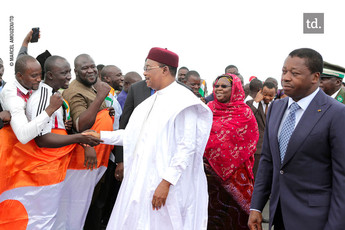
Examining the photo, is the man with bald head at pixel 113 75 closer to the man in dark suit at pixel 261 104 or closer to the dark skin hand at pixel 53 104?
the man in dark suit at pixel 261 104

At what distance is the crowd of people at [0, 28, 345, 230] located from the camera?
2.25m

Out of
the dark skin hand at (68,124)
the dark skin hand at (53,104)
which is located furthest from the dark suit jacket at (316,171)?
the dark skin hand at (68,124)

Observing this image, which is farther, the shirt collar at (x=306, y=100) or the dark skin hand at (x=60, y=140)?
the dark skin hand at (x=60, y=140)

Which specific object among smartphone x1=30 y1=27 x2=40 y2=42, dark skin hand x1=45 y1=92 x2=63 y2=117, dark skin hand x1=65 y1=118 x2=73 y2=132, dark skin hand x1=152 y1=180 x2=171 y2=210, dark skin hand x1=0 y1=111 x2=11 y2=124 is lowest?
dark skin hand x1=152 y1=180 x2=171 y2=210

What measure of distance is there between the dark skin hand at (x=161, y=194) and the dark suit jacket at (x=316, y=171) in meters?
0.93

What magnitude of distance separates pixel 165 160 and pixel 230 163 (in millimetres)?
1846

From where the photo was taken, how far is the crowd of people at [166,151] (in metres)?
2.25

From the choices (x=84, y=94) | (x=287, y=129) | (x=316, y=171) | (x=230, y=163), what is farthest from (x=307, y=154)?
(x=84, y=94)

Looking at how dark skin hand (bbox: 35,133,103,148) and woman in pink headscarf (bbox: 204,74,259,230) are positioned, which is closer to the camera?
dark skin hand (bbox: 35,133,103,148)

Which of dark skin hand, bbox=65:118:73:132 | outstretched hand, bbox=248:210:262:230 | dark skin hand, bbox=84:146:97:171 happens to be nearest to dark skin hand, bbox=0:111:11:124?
dark skin hand, bbox=65:118:73:132

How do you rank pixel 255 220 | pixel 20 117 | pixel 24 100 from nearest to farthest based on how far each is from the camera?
pixel 255 220 < pixel 20 117 < pixel 24 100

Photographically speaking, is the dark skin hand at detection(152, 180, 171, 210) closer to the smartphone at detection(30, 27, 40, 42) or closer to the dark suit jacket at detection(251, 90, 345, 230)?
the dark suit jacket at detection(251, 90, 345, 230)

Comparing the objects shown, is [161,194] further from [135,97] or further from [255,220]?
[135,97]

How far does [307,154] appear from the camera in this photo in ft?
7.27
